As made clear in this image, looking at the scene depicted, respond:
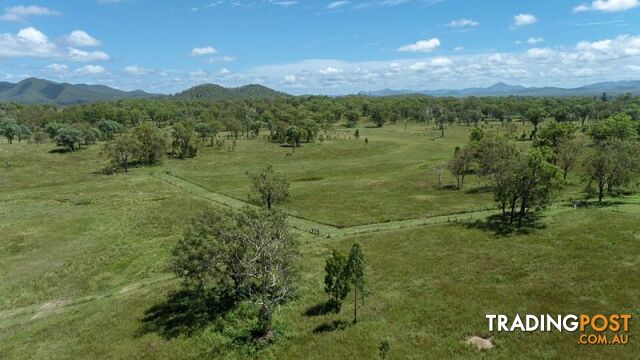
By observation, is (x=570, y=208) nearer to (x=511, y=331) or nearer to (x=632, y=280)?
(x=632, y=280)

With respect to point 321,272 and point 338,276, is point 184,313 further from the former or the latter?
point 338,276

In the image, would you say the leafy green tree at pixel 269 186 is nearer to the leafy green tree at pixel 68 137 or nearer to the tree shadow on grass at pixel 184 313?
the tree shadow on grass at pixel 184 313

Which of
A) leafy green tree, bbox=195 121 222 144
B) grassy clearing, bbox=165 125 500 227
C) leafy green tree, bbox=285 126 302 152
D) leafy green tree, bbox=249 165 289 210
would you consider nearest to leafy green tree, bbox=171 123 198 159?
grassy clearing, bbox=165 125 500 227

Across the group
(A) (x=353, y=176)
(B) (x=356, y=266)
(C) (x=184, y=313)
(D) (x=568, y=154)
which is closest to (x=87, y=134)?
(A) (x=353, y=176)

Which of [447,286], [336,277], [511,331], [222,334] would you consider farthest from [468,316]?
[222,334]

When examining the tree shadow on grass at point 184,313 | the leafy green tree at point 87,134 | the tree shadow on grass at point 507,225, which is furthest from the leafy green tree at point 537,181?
the leafy green tree at point 87,134

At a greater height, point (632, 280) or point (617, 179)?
point (617, 179)
